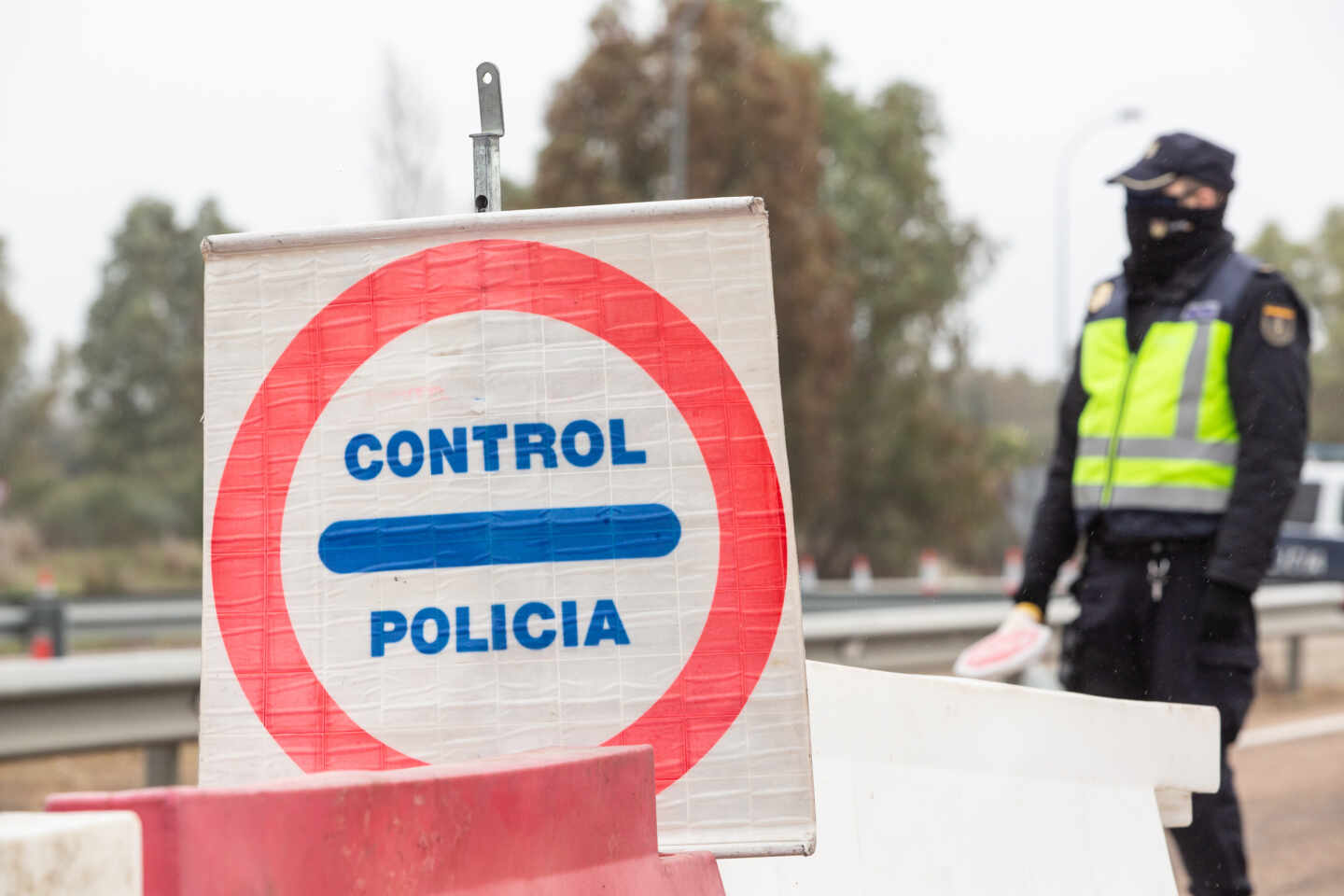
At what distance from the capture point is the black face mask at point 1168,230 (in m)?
4.12

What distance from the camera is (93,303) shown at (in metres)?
62.8

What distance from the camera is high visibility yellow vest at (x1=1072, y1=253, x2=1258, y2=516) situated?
4012 mm

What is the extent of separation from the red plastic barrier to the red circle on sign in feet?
0.49

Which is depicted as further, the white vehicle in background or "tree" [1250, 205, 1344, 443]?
"tree" [1250, 205, 1344, 443]

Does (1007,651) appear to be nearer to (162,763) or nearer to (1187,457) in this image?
(1187,457)

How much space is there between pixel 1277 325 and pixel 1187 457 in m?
0.38

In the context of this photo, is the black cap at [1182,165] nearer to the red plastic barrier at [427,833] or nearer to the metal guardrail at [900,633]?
the red plastic barrier at [427,833]

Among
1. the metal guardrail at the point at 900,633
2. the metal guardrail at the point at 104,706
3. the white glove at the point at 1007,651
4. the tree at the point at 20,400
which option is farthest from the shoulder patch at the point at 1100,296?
the tree at the point at 20,400

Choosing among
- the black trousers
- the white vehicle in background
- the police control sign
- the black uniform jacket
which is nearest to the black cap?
the black uniform jacket

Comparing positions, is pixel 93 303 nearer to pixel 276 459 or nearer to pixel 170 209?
pixel 170 209

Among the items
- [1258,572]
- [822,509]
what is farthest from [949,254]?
[1258,572]

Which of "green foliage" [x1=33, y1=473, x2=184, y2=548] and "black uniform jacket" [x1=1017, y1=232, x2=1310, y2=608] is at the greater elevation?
"green foliage" [x1=33, y1=473, x2=184, y2=548]

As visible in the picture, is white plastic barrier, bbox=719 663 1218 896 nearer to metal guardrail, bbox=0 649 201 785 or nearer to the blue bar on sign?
the blue bar on sign

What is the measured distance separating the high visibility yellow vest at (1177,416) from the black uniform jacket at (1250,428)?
0.03m
